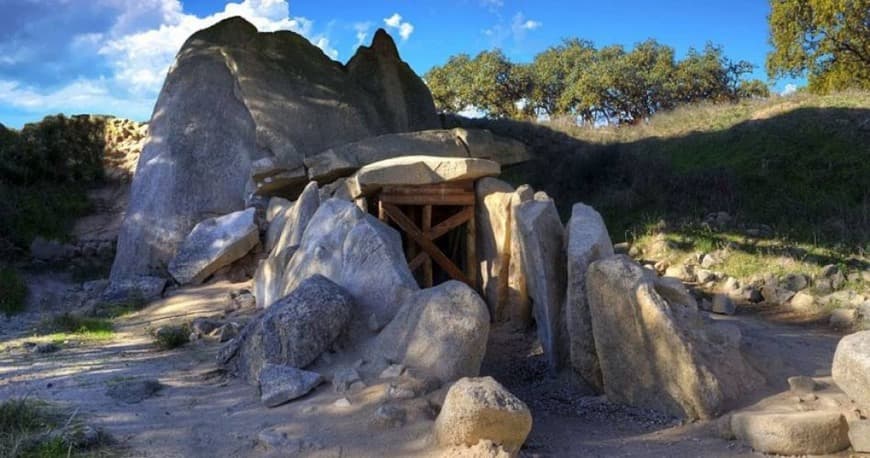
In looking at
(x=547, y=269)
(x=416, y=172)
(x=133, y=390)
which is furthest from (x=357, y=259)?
(x=416, y=172)

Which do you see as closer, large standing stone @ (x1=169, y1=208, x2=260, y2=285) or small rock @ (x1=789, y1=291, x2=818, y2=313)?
small rock @ (x1=789, y1=291, x2=818, y2=313)

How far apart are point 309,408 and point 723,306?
5940 millimetres

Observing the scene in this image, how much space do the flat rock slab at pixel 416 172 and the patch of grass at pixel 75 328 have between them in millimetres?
3269

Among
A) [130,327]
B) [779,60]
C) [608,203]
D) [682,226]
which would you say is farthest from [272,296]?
[779,60]

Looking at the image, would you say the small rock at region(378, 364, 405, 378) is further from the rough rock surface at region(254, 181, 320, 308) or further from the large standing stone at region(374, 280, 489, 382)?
the rough rock surface at region(254, 181, 320, 308)

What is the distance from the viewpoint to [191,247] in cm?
1116

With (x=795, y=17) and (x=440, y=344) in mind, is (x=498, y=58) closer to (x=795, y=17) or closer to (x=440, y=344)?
(x=795, y=17)

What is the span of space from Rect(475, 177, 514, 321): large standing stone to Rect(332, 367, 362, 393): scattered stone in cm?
412

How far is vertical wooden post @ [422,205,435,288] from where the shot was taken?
10.2m

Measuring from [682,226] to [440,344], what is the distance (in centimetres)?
795

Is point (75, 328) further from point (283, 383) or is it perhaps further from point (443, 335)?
point (443, 335)

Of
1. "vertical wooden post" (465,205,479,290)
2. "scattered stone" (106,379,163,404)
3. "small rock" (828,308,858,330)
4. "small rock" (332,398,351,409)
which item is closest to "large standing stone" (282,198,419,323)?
"small rock" (332,398,351,409)

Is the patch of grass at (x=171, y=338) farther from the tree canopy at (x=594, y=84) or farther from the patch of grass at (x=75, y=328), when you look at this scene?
the tree canopy at (x=594, y=84)

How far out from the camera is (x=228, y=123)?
12.7 m
